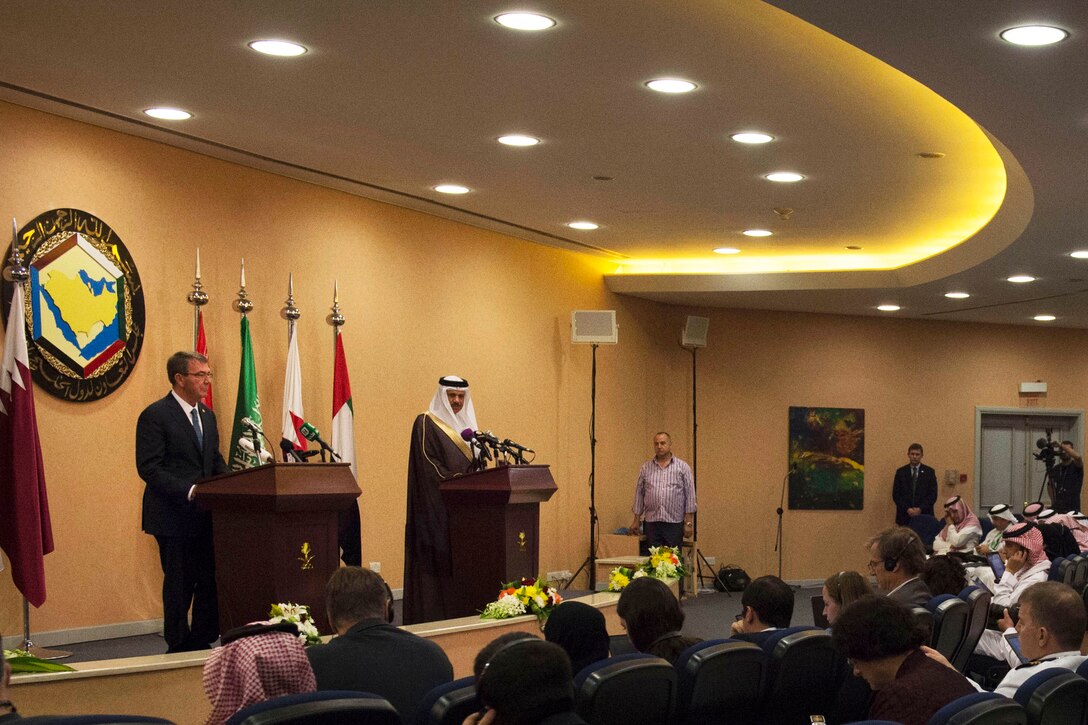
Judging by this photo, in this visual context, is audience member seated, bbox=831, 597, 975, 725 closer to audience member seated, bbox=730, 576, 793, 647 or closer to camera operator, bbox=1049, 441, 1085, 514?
audience member seated, bbox=730, 576, 793, 647

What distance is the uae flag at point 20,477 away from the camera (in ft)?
21.5

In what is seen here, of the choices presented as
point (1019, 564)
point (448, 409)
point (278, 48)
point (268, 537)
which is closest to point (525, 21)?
point (278, 48)

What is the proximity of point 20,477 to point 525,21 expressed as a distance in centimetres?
341

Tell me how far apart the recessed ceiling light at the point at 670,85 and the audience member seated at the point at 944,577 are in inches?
110

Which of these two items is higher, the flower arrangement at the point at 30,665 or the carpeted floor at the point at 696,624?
the flower arrangement at the point at 30,665

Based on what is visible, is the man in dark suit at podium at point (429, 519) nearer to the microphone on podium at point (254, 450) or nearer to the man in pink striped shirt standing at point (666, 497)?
the microphone on podium at point (254, 450)

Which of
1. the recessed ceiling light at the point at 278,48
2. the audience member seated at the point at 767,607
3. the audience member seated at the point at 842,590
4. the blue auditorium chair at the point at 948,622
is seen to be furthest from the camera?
the recessed ceiling light at the point at 278,48

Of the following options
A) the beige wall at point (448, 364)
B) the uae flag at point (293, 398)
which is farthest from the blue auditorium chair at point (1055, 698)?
the uae flag at point (293, 398)

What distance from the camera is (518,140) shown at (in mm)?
8328

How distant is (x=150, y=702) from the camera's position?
16.7ft

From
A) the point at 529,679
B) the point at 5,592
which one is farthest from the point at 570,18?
the point at 5,592

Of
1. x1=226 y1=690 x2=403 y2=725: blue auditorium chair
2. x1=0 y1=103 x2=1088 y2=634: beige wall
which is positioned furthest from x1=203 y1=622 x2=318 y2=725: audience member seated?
x1=0 y1=103 x2=1088 y2=634: beige wall

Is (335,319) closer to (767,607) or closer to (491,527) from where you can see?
(491,527)

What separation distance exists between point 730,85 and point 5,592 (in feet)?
16.2
